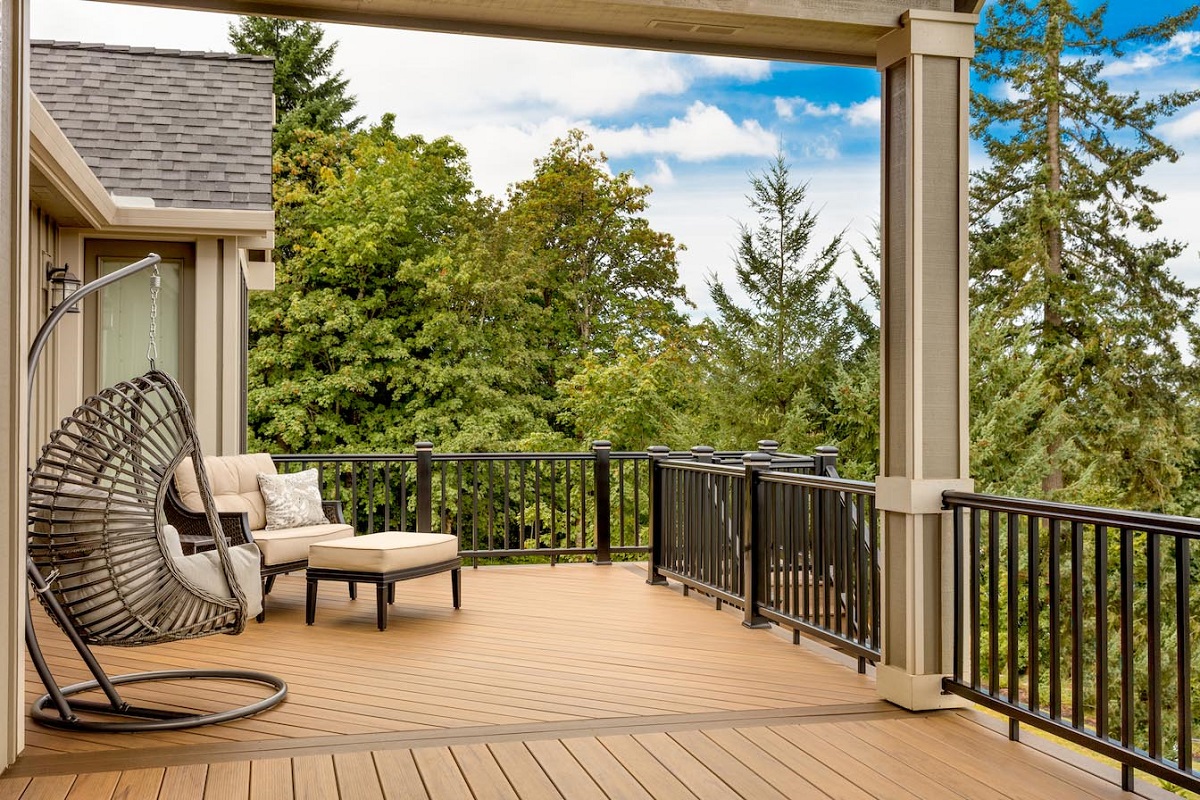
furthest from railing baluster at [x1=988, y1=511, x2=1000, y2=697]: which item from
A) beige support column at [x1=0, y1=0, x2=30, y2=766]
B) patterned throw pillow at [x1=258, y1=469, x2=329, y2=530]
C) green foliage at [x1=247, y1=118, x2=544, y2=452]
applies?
green foliage at [x1=247, y1=118, x2=544, y2=452]

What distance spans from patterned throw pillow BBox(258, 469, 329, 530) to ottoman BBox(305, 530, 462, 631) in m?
0.68

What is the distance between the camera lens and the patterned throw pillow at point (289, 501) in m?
5.95

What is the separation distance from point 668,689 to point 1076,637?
152 cm

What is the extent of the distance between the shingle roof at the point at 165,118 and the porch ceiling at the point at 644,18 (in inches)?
164

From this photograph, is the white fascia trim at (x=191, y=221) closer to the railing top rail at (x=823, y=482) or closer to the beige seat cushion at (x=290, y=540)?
the beige seat cushion at (x=290, y=540)

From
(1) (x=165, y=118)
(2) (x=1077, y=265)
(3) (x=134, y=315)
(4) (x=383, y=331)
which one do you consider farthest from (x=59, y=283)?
(2) (x=1077, y=265)

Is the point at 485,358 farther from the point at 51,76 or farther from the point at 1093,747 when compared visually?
the point at 1093,747

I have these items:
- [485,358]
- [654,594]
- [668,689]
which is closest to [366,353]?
[485,358]

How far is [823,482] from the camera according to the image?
4332mm

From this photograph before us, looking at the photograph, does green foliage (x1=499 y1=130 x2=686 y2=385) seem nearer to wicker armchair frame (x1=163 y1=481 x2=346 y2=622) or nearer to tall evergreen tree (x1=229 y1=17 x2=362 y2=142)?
tall evergreen tree (x1=229 y1=17 x2=362 y2=142)

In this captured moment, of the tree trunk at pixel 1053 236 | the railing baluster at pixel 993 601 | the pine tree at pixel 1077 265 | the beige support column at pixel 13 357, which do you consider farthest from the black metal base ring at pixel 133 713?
the tree trunk at pixel 1053 236

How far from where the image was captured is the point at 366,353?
51.4 ft

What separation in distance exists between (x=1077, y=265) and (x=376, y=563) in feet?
45.7

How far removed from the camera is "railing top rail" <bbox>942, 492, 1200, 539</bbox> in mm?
2631
